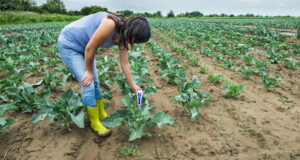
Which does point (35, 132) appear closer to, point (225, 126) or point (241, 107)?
point (225, 126)

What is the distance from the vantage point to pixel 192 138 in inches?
83.4

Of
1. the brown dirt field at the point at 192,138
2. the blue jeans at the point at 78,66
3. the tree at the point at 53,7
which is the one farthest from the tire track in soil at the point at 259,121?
the tree at the point at 53,7

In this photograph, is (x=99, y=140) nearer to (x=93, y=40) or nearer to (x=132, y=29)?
(x=93, y=40)

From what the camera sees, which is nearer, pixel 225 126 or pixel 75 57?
pixel 75 57

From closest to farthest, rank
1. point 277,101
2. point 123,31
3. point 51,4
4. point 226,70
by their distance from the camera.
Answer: point 123,31, point 277,101, point 226,70, point 51,4

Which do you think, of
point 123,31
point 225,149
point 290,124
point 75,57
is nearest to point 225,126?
point 225,149

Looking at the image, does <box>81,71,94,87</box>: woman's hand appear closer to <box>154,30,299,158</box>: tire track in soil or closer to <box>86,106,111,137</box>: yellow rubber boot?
<box>86,106,111,137</box>: yellow rubber boot

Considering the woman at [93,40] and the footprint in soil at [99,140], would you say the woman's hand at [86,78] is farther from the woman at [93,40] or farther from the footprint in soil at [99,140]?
the footprint in soil at [99,140]

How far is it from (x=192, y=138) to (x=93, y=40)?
174cm

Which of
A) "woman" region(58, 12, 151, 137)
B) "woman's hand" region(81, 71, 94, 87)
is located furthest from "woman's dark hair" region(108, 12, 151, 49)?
"woman's hand" region(81, 71, 94, 87)

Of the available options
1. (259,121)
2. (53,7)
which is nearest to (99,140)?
(259,121)

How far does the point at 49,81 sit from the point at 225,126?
3348 mm

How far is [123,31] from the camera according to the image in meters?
1.73

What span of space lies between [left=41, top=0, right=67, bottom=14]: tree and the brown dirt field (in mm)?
68614
